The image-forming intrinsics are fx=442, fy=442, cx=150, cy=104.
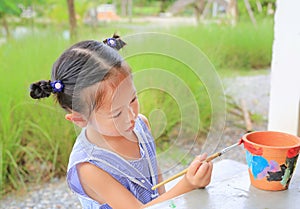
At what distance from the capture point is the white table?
0.88m

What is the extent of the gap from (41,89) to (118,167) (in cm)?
26

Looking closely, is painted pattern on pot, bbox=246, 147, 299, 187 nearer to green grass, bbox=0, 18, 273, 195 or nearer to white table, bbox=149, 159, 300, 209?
white table, bbox=149, 159, 300, 209

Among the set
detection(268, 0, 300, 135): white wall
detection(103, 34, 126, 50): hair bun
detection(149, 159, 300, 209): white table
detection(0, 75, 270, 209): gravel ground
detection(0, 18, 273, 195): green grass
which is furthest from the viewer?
detection(0, 18, 273, 195): green grass

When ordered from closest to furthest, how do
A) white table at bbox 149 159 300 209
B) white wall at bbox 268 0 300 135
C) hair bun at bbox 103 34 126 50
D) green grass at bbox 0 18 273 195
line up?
white table at bbox 149 159 300 209
hair bun at bbox 103 34 126 50
white wall at bbox 268 0 300 135
green grass at bbox 0 18 273 195

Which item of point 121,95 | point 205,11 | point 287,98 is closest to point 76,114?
point 121,95

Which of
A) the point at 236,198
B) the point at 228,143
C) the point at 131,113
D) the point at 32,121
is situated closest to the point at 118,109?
the point at 131,113

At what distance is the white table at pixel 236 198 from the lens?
879 millimetres

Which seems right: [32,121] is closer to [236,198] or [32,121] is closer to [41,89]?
[41,89]

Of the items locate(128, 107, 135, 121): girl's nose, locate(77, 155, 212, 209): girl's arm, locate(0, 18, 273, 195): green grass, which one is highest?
locate(128, 107, 135, 121): girl's nose

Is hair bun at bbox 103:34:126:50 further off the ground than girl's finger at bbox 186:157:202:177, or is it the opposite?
hair bun at bbox 103:34:126:50

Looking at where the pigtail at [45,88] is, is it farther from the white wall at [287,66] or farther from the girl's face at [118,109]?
the white wall at [287,66]

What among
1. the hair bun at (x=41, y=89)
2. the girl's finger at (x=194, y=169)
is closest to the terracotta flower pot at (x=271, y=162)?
the girl's finger at (x=194, y=169)

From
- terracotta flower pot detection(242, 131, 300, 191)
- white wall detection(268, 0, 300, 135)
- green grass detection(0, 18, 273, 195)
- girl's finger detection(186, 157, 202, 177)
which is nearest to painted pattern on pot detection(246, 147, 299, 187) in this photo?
terracotta flower pot detection(242, 131, 300, 191)

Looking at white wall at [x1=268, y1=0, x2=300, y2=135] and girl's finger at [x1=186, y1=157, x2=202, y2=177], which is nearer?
girl's finger at [x1=186, y1=157, x2=202, y2=177]
